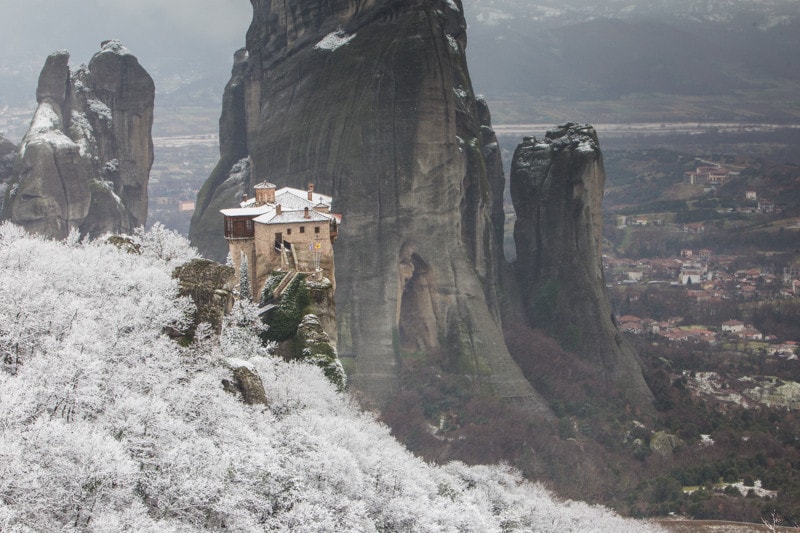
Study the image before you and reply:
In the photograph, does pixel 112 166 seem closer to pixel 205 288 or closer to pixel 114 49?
pixel 114 49

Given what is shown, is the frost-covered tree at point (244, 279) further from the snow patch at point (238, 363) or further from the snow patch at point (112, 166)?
the snow patch at point (112, 166)

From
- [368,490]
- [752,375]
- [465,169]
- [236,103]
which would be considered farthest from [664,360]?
[368,490]

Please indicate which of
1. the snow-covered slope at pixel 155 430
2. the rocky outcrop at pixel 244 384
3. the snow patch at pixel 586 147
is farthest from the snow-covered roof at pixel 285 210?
the snow patch at pixel 586 147

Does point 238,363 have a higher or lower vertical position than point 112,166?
lower

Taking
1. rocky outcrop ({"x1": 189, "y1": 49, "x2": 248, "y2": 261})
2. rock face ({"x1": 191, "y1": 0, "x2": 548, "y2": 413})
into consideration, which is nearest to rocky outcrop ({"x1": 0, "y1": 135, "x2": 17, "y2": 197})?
rocky outcrop ({"x1": 189, "y1": 49, "x2": 248, "y2": 261})

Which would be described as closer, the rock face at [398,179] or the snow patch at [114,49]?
the rock face at [398,179]

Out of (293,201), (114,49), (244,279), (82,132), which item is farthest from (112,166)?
(244,279)
